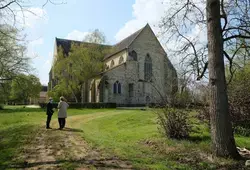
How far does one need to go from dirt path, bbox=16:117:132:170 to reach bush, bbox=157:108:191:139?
4091 mm

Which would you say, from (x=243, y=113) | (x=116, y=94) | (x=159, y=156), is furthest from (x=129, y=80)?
(x=159, y=156)

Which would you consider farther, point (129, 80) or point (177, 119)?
point (129, 80)

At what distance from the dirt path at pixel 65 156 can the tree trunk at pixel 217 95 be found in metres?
3.75

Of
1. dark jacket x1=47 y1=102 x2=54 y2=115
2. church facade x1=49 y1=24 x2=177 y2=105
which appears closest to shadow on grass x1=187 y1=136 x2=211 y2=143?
dark jacket x1=47 y1=102 x2=54 y2=115

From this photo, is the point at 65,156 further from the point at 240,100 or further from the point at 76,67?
the point at 76,67

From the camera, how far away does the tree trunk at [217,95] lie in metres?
10.1

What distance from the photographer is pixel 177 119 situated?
44.5ft

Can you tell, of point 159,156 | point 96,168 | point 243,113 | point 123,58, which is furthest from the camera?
point 123,58

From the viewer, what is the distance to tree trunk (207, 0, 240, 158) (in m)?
10.1

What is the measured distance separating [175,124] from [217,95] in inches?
146

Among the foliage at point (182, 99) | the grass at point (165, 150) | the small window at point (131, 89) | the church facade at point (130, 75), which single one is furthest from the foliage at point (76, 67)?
the foliage at point (182, 99)

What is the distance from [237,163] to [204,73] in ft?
16.5

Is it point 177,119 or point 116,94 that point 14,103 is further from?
point 177,119

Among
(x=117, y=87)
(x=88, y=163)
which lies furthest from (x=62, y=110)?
(x=117, y=87)
